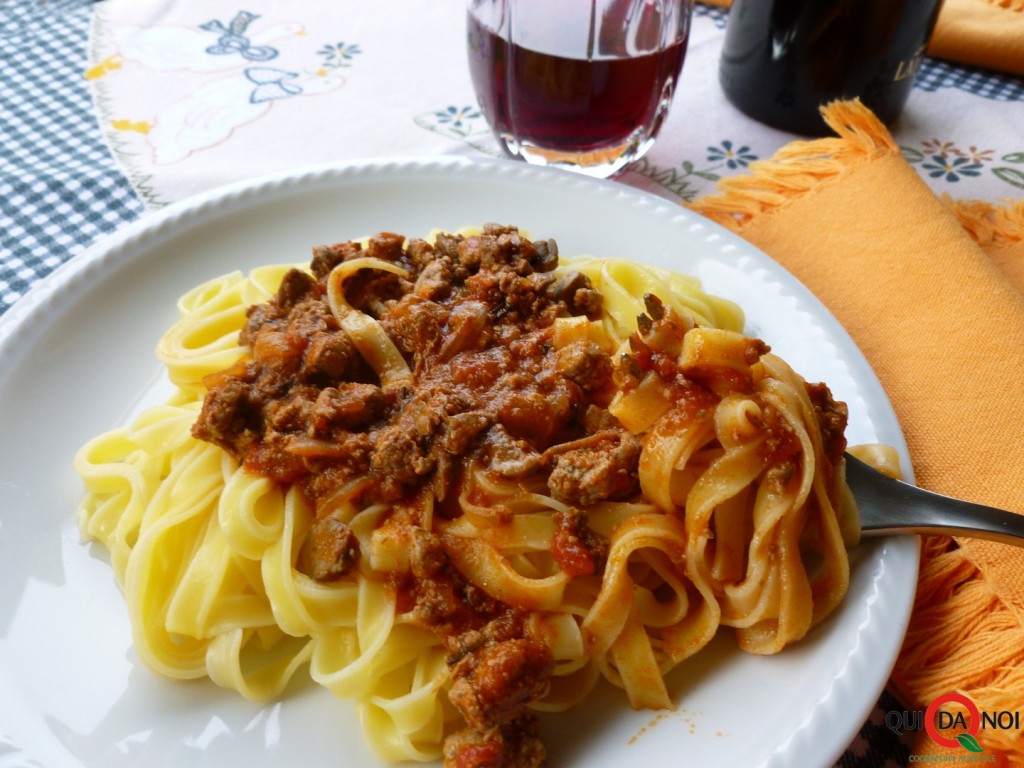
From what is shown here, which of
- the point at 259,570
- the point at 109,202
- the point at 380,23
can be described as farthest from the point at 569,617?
the point at 380,23

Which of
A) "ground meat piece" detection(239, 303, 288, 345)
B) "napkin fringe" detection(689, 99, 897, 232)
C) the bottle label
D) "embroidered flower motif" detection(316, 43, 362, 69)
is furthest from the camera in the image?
"embroidered flower motif" detection(316, 43, 362, 69)

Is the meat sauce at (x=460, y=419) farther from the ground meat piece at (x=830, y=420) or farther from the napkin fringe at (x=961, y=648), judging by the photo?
the napkin fringe at (x=961, y=648)

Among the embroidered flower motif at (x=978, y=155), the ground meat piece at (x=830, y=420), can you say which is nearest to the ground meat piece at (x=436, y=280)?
the ground meat piece at (x=830, y=420)

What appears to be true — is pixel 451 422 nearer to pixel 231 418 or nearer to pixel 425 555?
pixel 425 555

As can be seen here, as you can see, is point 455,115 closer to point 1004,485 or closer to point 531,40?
point 531,40

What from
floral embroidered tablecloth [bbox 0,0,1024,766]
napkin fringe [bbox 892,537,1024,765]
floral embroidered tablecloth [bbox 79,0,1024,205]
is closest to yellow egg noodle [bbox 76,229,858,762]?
napkin fringe [bbox 892,537,1024,765]

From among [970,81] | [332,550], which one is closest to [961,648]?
[332,550]

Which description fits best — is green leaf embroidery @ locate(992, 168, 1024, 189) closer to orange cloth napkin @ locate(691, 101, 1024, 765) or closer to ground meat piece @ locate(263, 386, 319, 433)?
orange cloth napkin @ locate(691, 101, 1024, 765)
